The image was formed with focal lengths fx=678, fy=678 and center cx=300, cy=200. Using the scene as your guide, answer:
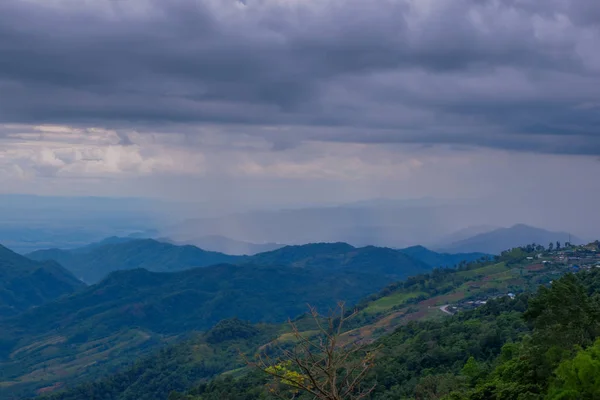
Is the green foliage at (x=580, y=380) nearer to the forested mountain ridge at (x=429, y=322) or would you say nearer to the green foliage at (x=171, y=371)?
the forested mountain ridge at (x=429, y=322)

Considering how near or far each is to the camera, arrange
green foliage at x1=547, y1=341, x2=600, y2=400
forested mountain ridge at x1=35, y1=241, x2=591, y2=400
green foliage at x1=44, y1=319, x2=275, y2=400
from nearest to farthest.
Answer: green foliage at x1=547, y1=341, x2=600, y2=400, forested mountain ridge at x1=35, y1=241, x2=591, y2=400, green foliage at x1=44, y1=319, x2=275, y2=400

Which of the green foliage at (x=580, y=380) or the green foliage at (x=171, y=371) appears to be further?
the green foliage at (x=171, y=371)

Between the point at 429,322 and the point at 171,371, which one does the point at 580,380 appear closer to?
the point at 429,322

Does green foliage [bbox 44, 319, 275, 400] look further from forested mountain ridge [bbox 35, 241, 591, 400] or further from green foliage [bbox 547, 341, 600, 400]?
green foliage [bbox 547, 341, 600, 400]

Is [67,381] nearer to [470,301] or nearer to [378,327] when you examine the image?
[378,327]

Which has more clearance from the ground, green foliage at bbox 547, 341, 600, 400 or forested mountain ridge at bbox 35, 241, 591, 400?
green foliage at bbox 547, 341, 600, 400

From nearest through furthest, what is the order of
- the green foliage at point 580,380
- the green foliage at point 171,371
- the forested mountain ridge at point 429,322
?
the green foliage at point 580,380 → the forested mountain ridge at point 429,322 → the green foliage at point 171,371

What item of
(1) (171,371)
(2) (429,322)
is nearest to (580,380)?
(2) (429,322)

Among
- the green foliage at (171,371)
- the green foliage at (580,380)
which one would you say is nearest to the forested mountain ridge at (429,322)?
the green foliage at (171,371)

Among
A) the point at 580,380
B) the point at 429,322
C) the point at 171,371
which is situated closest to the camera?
the point at 580,380

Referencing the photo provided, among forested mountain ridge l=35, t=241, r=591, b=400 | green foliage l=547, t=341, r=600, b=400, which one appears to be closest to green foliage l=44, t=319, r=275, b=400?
forested mountain ridge l=35, t=241, r=591, b=400

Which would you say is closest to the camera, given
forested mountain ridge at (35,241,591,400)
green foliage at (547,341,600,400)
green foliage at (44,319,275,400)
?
green foliage at (547,341,600,400)
